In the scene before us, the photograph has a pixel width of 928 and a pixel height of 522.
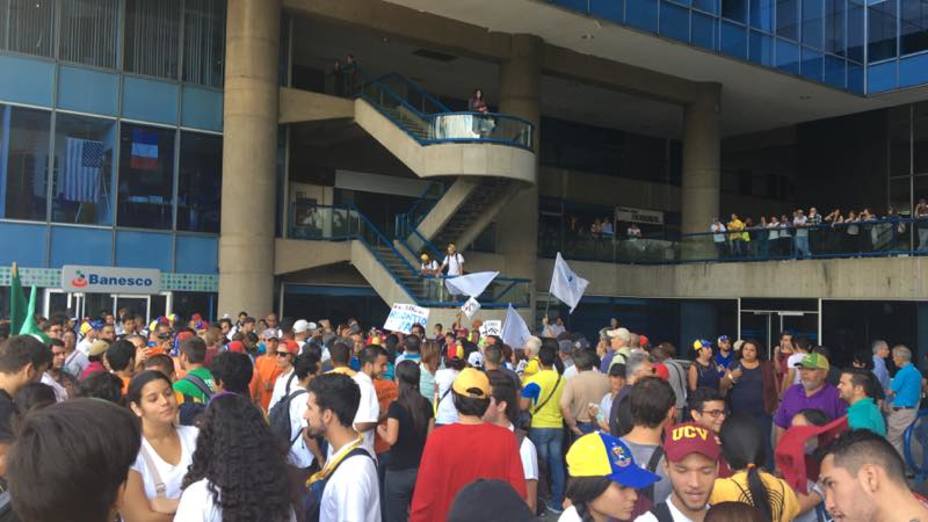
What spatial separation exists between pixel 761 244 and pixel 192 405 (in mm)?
23913

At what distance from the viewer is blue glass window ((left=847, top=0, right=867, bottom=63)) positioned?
30.3 meters

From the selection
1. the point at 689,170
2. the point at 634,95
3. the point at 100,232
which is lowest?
the point at 100,232

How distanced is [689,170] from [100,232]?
2108 centimetres

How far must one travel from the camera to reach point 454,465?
188 inches

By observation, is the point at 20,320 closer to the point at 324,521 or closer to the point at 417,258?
the point at 324,521

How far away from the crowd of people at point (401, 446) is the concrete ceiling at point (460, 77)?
18.5 meters

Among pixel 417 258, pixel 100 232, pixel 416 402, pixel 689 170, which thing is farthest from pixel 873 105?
pixel 416 402

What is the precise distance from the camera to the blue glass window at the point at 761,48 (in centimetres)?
2827

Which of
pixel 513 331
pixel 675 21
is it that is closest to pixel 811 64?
pixel 675 21

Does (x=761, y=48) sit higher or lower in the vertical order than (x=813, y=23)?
lower

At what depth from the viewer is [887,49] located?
1170 inches

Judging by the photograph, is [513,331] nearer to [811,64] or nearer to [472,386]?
[472,386]

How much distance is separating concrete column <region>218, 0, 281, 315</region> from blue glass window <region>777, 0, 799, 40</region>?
18.2m

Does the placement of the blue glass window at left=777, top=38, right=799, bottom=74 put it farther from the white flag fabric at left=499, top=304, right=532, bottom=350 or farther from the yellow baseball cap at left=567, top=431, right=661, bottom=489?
the yellow baseball cap at left=567, top=431, right=661, bottom=489
